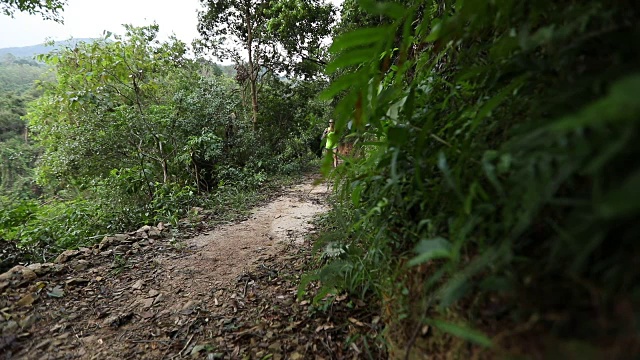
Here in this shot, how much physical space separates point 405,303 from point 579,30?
0.92m

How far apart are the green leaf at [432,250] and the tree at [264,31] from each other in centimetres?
902

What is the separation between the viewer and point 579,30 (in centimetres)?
63

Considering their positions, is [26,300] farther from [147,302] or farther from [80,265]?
[147,302]

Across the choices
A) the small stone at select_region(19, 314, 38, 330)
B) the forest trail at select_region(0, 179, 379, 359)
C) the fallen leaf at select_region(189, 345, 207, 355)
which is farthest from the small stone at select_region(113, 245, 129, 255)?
the fallen leaf at select_region(189, 345, 207, 355)

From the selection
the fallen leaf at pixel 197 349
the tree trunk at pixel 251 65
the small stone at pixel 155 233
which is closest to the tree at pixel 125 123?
the tree trunk at pixel 251 65

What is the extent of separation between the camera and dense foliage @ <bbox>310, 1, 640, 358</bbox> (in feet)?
1.48

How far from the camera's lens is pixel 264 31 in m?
9.41

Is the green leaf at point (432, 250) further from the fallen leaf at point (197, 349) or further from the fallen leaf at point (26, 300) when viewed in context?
the fallen leaf at point (26, 300)

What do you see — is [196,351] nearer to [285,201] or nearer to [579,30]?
[579,30]

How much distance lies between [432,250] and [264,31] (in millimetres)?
10229

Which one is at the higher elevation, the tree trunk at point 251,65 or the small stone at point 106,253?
the tree trunk at point 251,65

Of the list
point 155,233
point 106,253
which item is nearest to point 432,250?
point 106,253

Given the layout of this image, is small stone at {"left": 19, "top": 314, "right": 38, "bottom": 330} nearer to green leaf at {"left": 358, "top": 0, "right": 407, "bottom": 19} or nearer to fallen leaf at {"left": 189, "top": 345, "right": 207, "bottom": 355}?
fallen leaf at {"left": 189, "top": 345, "right": 207, "bottom": 355}

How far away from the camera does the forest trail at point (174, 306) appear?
1.67 metres
